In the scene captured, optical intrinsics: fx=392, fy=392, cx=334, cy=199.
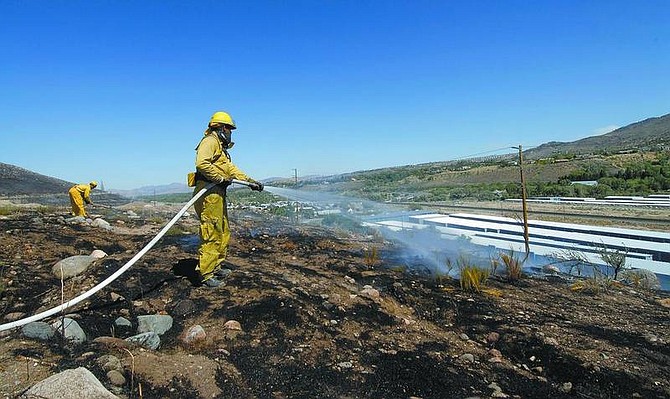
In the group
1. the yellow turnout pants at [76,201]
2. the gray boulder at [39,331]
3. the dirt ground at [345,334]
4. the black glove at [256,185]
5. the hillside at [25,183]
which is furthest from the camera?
the hillside at [25,183]

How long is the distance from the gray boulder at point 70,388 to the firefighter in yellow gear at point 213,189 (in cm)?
193

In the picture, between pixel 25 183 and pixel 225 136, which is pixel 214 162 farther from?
pixel 25 183

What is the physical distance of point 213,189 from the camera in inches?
155

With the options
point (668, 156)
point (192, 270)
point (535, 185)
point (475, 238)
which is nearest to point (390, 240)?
point (475, 238)

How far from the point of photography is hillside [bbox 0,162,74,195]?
2231 cm

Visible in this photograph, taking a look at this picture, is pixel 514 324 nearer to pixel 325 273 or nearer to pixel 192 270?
pixel 325 273

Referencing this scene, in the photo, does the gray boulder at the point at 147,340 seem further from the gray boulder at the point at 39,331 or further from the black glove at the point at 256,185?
the black glove at the point at 256,185

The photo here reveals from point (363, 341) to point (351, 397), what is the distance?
746 mm

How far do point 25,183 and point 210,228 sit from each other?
90.3 feet

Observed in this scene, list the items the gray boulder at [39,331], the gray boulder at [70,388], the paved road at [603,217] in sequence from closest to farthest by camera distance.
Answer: the gray boulder at [70,388] → the gray boulder at [39,331] → the paved road at [603,217]

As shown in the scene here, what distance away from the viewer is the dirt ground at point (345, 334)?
228 centimetres

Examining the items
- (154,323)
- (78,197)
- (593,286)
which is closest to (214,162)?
(154,323)

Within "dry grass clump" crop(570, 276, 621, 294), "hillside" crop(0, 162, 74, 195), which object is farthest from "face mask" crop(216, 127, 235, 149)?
"hillside" crop(0, 162, 74, 195)

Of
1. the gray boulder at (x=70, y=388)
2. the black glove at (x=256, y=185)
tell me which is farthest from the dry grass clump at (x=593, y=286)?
the gray boulder at (x=70, y=388)
